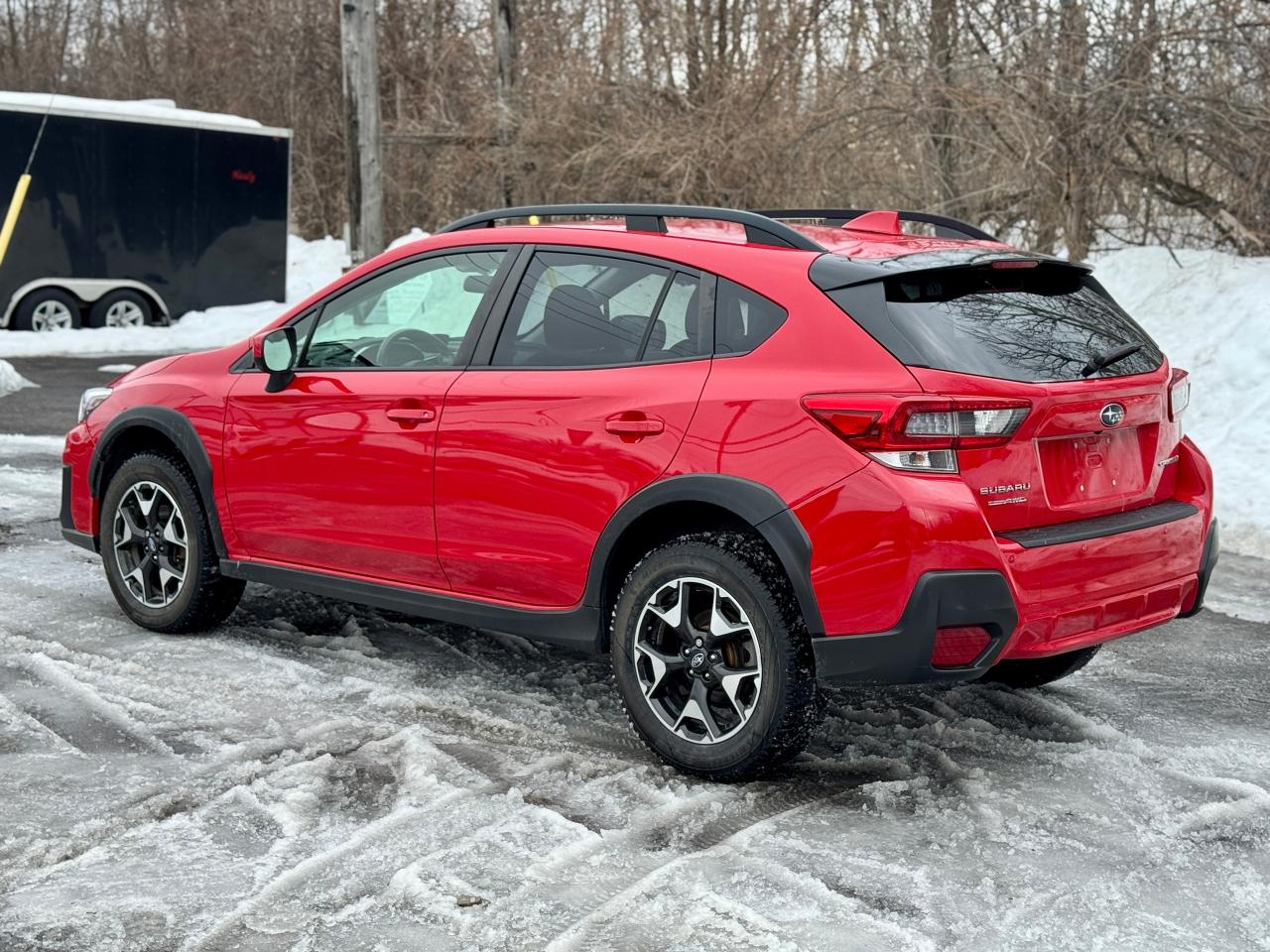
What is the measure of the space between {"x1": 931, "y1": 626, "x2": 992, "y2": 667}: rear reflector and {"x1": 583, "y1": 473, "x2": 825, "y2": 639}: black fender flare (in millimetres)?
322

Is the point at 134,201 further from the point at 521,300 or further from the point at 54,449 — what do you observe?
the point at 521,300

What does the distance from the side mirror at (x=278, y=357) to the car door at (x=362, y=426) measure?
0.11ft

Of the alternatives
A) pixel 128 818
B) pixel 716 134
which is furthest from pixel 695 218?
pixel 716 134

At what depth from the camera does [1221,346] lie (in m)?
11.0

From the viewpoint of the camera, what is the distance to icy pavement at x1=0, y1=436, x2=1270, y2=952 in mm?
3633

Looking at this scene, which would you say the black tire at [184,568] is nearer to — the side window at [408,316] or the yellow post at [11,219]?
the side window at [408,316]

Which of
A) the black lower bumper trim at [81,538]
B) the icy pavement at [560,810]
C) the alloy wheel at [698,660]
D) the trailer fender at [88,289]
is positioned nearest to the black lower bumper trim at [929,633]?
the alloy wheel at [698,660]

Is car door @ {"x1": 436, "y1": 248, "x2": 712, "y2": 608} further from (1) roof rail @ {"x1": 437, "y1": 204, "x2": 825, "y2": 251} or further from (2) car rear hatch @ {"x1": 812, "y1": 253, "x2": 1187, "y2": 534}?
(2) car rear hatch @ {"x1": 812, "y1": 253, "x2": 1187, "y2": 534}

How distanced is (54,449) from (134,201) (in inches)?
348

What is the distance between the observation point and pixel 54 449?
11.1 m

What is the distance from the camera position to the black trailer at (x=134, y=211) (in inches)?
720

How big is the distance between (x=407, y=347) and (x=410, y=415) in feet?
1.08

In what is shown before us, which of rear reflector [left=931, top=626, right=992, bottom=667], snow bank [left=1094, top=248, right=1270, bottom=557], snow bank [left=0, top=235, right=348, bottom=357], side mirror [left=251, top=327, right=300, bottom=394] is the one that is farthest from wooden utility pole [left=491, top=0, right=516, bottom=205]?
rear reflector [left=931, top=626, right=992, bottom=667]

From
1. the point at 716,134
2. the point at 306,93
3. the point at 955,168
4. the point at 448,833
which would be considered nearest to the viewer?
the point at 448,833
